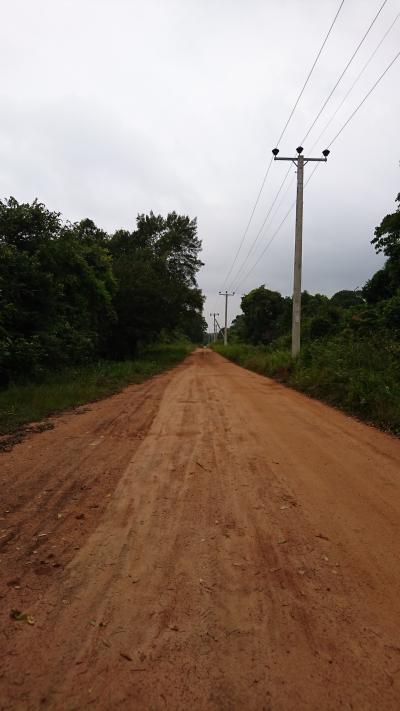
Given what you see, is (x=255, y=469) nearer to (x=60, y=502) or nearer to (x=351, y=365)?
(x=60, y=502)

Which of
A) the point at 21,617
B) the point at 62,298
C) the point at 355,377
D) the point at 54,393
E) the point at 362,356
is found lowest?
the point at 21,617

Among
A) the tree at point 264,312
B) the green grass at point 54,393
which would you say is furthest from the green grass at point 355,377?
the tree at point 264,312

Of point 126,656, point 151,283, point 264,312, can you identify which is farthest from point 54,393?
point 264,312

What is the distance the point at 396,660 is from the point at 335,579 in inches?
29.4

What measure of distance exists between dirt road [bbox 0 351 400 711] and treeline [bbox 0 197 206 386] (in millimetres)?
7166

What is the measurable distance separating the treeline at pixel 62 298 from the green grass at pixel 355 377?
7.91 m

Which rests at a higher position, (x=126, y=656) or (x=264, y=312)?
(x=264, y=312)

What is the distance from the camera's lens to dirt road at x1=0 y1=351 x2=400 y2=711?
2.16 m

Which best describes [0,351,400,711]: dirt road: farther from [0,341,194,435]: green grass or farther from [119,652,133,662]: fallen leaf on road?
[0,341,194,435]: green grass

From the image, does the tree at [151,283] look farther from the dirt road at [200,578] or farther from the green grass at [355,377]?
the dirt road at [200,578]

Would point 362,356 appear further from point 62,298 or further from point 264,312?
point 264,312

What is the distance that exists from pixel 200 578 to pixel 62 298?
1519cm

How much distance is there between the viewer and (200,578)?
304 centimetres

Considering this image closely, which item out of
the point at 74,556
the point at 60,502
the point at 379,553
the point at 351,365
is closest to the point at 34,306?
the point at 351,365
